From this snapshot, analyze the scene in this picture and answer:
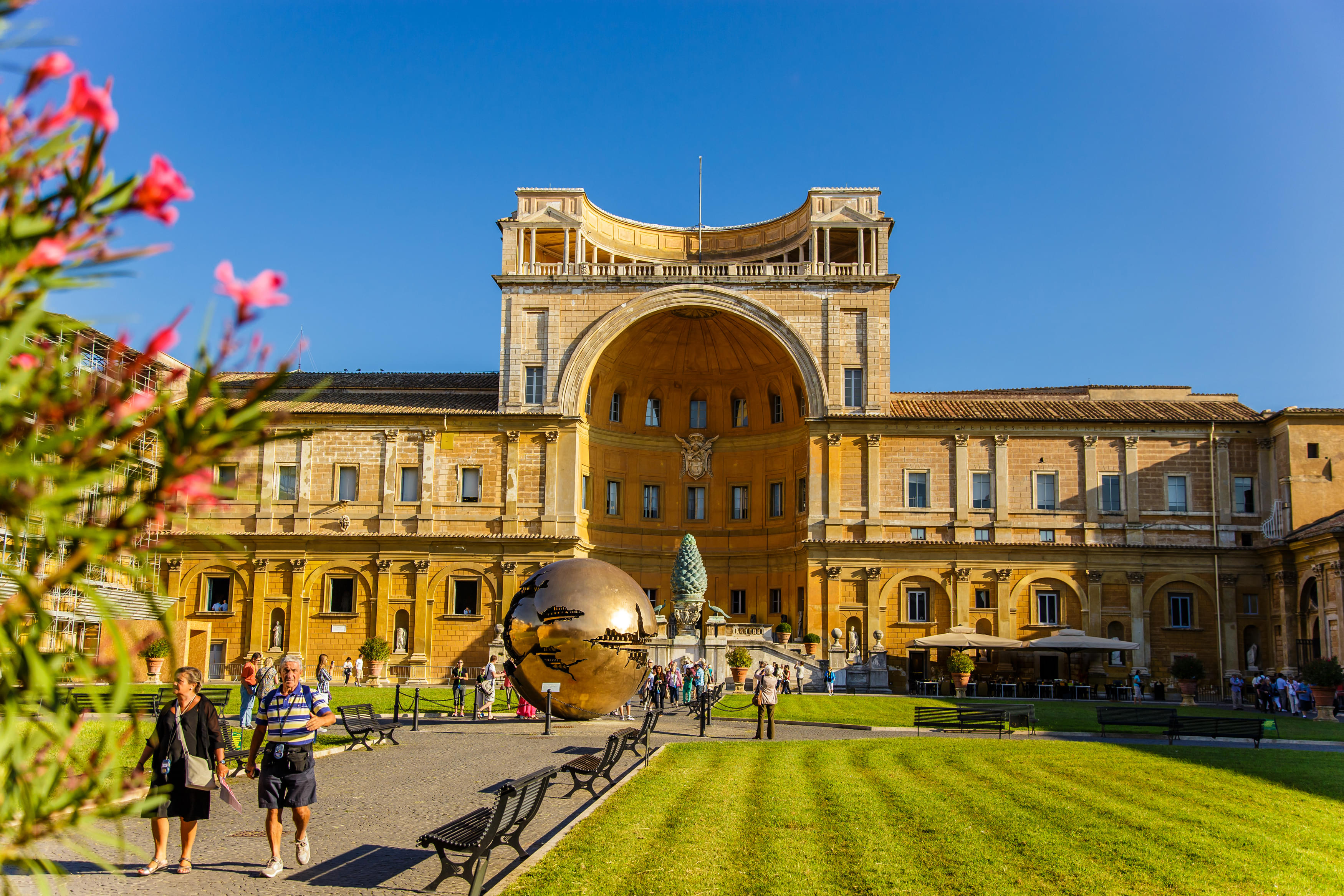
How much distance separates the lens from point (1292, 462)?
42469 millimetres

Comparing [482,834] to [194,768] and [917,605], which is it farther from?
[917,605]

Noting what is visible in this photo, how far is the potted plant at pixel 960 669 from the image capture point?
40.3 meters

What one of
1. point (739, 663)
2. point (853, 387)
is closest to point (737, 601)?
point (739, 663)

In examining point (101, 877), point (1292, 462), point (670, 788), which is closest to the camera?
point (101, 877)

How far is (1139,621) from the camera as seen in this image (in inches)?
1700

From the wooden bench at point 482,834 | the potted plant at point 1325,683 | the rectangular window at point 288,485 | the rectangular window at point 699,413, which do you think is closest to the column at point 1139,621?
the potted plant at point 1325,683

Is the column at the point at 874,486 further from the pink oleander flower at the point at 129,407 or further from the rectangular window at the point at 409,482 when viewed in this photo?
the pink oleander flower at the point at 129,407

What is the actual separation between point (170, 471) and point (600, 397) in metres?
45.8

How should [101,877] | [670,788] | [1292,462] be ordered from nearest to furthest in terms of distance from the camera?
1. [101,877]
2. [670,788]
3. [1292,462]

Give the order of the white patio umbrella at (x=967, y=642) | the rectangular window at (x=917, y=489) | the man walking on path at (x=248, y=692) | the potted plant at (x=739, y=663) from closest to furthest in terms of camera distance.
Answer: the man walking on path at (x=248, y=692)
the potted plant at (x=739, y=663)
the white patio umbrella at (x=967, y=642)
the rectangular window at (x=917, y=489)

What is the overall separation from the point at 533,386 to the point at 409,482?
6.51m

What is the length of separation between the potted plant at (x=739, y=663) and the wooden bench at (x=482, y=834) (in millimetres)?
28847

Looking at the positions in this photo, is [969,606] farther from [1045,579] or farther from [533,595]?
[533,595]

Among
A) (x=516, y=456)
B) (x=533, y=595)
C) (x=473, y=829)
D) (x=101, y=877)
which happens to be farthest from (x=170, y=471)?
(x=516, y=456)
